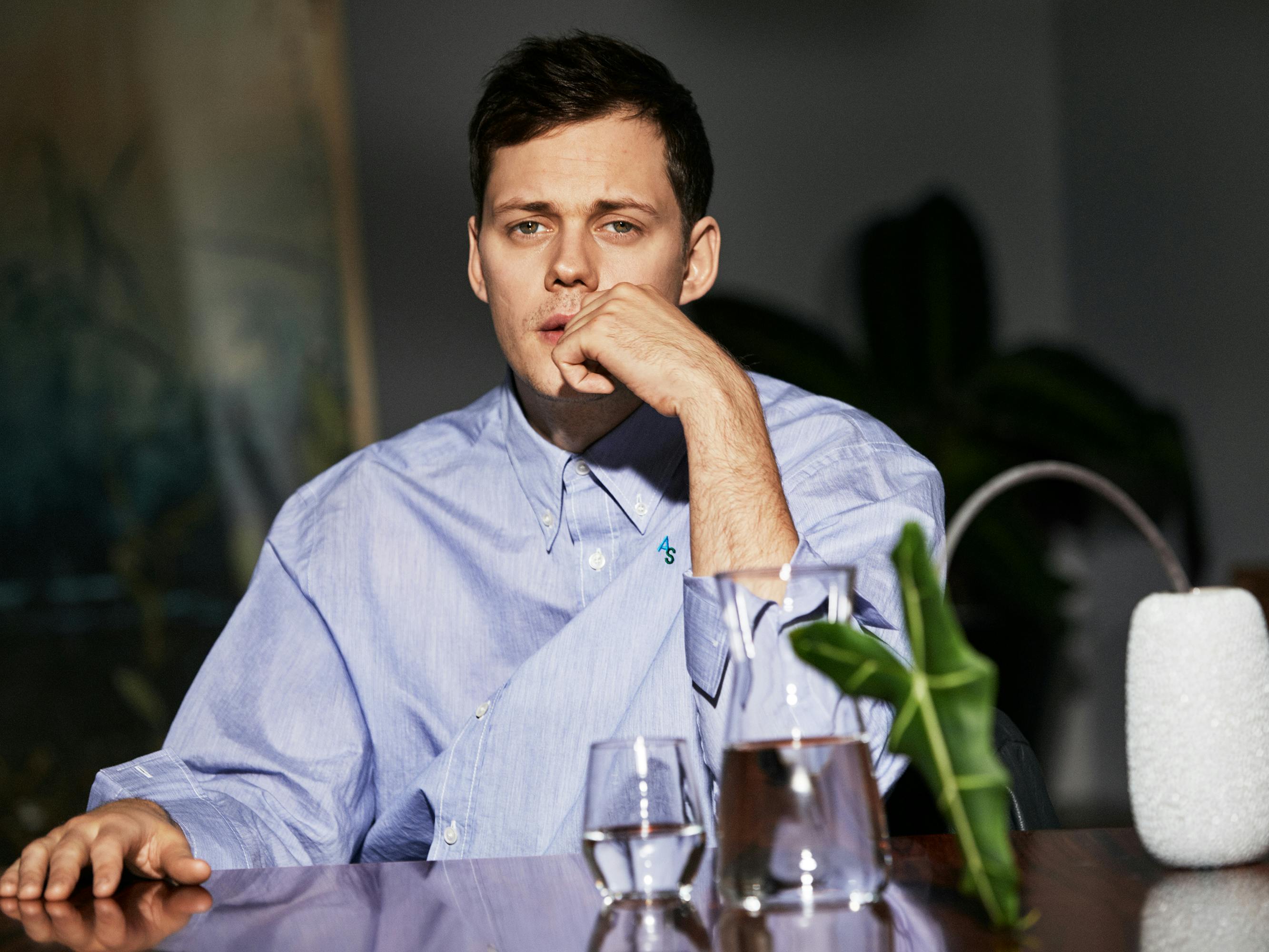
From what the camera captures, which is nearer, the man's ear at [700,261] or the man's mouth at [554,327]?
the man's mouth at [554,327]

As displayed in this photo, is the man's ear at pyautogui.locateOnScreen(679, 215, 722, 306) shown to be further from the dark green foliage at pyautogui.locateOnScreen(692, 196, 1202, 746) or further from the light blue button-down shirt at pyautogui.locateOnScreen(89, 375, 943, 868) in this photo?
the dark green foliage at pyautogui.locateOnScreen(692, 196, 1202, 746)

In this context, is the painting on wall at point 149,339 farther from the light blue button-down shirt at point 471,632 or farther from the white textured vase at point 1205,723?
the white textured vase at point 1205,723

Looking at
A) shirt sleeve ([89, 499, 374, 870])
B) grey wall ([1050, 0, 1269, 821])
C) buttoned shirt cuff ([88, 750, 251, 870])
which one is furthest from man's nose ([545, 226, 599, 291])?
grey wall ([1050, 0, 1269, 821])

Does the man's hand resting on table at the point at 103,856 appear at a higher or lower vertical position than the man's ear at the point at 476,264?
lower

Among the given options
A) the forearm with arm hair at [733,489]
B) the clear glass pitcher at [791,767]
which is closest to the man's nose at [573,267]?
the forearm with arm hair at [733,489]

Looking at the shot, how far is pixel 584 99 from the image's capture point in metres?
1.50

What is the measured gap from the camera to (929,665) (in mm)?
611

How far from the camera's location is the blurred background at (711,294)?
3154 millimetres

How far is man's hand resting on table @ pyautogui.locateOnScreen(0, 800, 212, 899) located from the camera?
94cm

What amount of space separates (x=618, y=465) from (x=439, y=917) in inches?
29.2

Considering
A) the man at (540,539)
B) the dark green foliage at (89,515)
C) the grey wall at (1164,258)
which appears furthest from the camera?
the grey wall at (1164,258)

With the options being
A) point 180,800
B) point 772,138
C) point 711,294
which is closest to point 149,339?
point 711,294

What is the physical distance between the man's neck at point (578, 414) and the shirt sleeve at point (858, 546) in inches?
9.3

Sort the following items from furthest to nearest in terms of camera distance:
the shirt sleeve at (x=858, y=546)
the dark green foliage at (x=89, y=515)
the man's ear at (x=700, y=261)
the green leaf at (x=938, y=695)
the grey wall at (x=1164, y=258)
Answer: the grey wall at (x=1164, y=258), the dark green foliage at (x=89, y=515), the man's ear at (x=700, y=261), the shirt sleeve at (x=858, y=546), the green leaf at (x=938, y=695)
